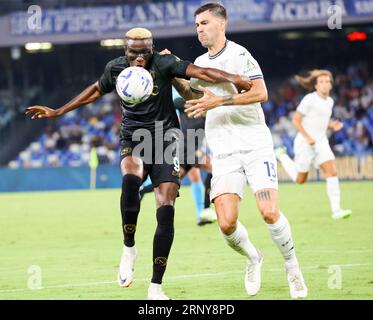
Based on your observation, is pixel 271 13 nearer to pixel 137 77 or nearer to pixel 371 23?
pixel 371 23

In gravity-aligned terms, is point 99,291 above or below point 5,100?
below

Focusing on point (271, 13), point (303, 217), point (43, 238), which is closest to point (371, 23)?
point (271, 13)

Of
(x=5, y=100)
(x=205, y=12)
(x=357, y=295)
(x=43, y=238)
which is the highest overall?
(x=5, y=100)

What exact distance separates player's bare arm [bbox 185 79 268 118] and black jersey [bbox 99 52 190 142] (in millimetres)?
470

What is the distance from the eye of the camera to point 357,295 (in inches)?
335

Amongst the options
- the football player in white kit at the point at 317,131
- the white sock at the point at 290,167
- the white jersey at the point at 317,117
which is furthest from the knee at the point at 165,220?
the white sock at the point at 290,167

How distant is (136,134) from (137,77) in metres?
0.66

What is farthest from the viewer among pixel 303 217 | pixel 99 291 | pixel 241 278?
pixel 303 217

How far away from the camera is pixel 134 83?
8570 mm

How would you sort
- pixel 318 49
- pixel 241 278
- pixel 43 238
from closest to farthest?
pixel 241 278 → pixel 43 238 → pixel 318 49

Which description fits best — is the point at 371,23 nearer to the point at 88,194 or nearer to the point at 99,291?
the point at 88,194

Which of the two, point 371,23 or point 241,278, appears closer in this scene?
point 241,278

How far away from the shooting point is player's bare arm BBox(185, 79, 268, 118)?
832cm

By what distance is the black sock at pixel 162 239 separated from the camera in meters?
8.47
